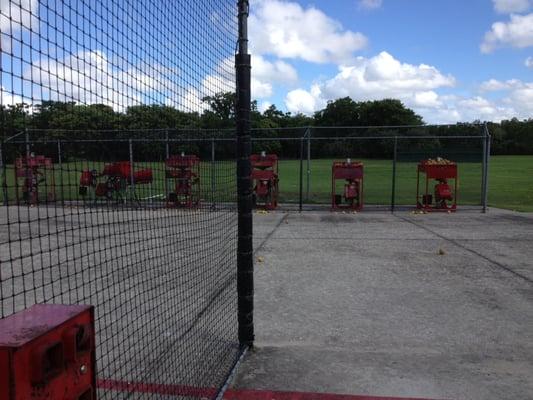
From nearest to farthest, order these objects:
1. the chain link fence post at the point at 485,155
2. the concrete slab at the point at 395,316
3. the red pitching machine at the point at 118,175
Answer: the concrete slab at the point at 395,316 → the red pitching machine at the point at 118,175 → the chain link fence post at the point at 485,155

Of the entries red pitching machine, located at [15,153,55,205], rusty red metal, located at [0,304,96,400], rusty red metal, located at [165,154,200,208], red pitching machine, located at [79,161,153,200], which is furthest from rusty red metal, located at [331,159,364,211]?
rusty red metal, located at [0,304,96,400]

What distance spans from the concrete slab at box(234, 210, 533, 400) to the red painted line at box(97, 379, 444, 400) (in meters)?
0.08

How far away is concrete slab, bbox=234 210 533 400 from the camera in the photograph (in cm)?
397

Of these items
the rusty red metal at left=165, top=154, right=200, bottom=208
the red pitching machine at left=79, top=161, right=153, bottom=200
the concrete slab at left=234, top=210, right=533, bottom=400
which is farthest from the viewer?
the rusty red metal at left=165, top=154, right=200, bottom=208

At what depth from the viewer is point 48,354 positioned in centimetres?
177

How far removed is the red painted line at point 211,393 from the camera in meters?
3.65

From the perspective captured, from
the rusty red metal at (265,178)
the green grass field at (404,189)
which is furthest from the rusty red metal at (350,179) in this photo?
the green grass field at (404,189)

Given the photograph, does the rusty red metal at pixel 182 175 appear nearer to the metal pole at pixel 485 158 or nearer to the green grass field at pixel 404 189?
the green grass field at pixel 404 189

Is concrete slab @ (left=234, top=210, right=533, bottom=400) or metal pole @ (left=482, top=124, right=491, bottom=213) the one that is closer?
concrete slab @ (left=234, top=210, right=533, bottom=400)

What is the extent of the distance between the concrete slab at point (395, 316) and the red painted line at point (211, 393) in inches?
3.2

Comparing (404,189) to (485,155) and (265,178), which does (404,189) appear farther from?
(265,178)

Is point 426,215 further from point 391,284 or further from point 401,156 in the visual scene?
point 391,284

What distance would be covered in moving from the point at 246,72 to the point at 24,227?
30.5 ft

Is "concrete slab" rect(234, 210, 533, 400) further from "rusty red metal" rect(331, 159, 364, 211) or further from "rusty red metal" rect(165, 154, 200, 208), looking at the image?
"rusty red metal" rect(331, 159, 364, 211)
